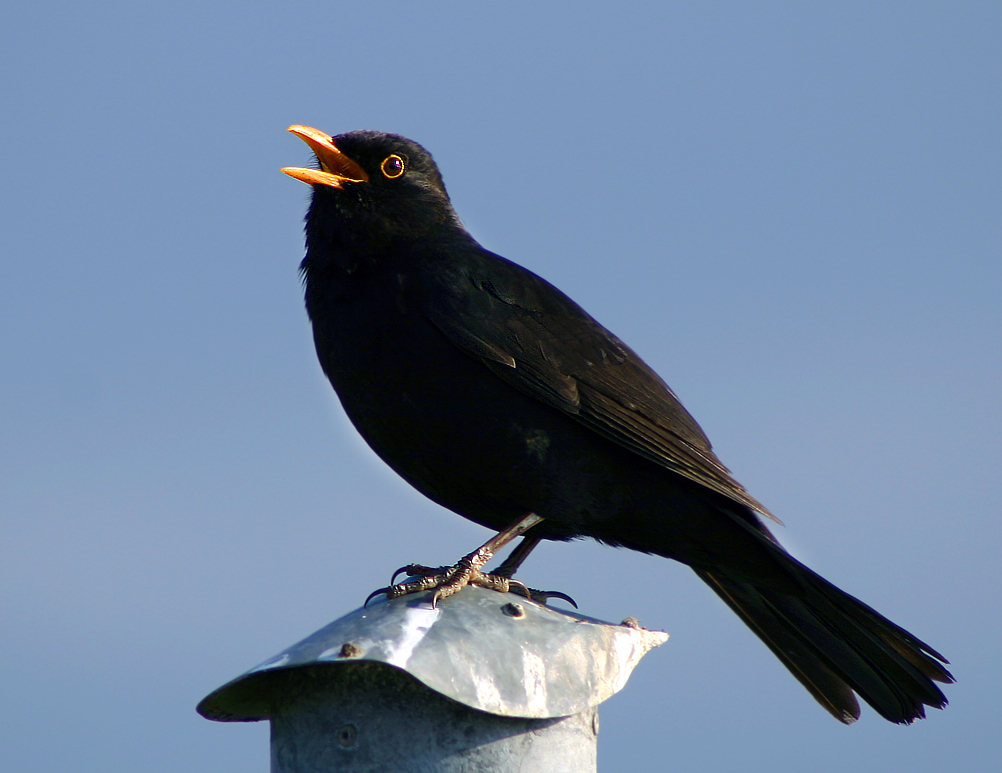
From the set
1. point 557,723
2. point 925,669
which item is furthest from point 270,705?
point 925,669

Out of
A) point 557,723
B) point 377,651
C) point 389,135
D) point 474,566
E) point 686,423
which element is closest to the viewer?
point 377,651

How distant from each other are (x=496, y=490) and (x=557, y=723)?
1.56m

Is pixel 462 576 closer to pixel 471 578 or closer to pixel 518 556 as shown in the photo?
pixel 471 578

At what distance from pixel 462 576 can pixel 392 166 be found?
7.77 feet

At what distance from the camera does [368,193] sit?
579cm

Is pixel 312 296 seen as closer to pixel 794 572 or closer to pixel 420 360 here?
pixel 420 360

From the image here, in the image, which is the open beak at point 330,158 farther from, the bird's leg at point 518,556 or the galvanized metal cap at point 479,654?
the galvanized metal cap at point 479,654

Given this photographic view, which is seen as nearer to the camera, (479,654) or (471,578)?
(479,654)

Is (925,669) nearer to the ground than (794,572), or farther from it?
nearer to the ground

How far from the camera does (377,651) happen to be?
3.32 metres

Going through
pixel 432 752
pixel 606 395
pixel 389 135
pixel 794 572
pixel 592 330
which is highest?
pixel 389 135

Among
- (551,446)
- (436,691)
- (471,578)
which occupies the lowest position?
(436,691)

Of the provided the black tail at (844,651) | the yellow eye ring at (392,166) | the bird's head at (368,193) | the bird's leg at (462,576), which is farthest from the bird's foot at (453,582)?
the yellow eye ring at (392,166)

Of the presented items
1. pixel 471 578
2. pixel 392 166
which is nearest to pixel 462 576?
pixel 471 578
